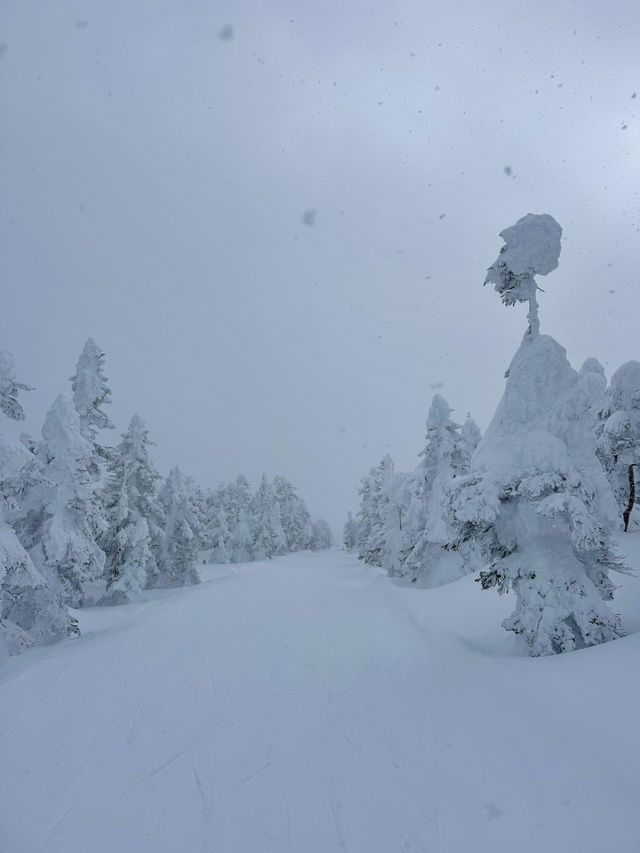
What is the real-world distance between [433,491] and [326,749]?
2132cm

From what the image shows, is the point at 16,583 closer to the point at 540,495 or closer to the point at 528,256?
the point at 540,495

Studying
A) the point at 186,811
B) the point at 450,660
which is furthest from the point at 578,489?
the point at 186,811

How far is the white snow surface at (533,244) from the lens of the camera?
1201 centimetres

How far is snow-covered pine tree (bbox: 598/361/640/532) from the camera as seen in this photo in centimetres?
2156

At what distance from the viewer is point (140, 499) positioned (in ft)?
98.0

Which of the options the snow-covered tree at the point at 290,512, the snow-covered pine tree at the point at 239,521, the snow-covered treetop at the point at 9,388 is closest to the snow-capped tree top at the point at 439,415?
the snow-covered treetop at the point at 9,388

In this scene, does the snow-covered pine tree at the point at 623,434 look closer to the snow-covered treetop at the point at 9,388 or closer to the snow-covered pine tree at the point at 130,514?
the snow-covered treetop at the point at 9,388

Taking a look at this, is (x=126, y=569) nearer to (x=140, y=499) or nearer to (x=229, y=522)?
(x=140, y=499)

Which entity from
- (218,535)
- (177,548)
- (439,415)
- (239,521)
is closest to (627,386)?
(439,415)

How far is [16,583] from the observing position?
40.4ft

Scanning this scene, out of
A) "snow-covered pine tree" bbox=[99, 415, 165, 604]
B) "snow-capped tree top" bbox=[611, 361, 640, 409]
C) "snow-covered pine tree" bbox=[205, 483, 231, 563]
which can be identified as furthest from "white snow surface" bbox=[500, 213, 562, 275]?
"snow-covered pine tree" bbox=[205, 483, 231, 563]

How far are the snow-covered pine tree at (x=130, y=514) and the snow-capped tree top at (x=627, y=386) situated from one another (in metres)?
27.7

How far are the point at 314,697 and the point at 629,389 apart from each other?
21323 millimetres

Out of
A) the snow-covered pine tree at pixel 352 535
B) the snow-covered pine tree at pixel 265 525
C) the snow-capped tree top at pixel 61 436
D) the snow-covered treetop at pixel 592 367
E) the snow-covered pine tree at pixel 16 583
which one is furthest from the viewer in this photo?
the snow-covered pine tree at pixel 352 535
